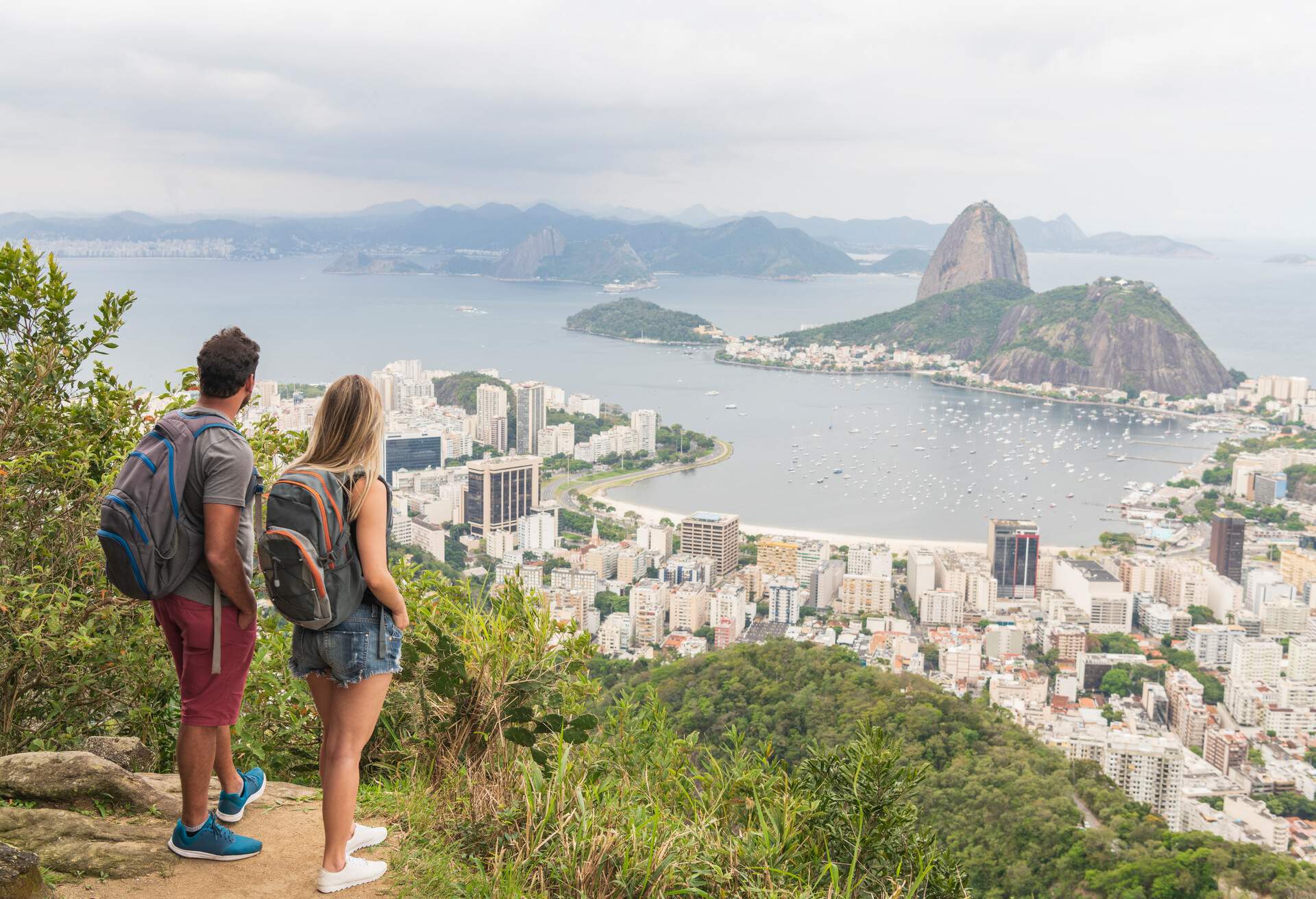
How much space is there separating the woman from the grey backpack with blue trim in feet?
0.46

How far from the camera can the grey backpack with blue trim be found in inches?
49.4

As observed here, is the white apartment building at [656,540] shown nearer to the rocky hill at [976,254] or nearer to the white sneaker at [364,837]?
the white sneaker at [364,837]

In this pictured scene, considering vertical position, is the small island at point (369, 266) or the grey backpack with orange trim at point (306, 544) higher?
the small island at point (369, 266)

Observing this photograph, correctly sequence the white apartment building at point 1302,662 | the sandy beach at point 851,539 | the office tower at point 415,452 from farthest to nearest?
the office tower at point 415,452
the sandy beach at point 851,539
the white apartment building at point 1302,662

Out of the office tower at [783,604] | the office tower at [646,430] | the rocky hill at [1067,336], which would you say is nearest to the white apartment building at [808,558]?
the office tower at [783,604]

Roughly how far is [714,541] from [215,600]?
1686cm

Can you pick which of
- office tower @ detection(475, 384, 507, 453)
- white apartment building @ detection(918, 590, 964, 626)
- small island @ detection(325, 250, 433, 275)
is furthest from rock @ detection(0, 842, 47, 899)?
small island @ detection(325, 250, 433, 275)

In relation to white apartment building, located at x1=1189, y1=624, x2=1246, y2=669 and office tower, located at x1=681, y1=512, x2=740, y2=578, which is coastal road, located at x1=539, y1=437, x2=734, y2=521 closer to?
office tower, located at x1=681, y1=512, x2=740, y2=578

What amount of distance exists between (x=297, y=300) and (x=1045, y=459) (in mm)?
39582

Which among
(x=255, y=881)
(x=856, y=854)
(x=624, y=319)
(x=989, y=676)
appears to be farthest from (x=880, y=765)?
(x=624, y=319)

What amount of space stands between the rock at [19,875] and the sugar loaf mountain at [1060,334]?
41763 millimetres

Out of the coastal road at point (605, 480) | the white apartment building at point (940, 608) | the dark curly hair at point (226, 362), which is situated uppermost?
the dark curly hair at point (226, 362)

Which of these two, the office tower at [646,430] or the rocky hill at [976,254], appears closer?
the office tower at [646,430]

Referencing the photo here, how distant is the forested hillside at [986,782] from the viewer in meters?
5.90
